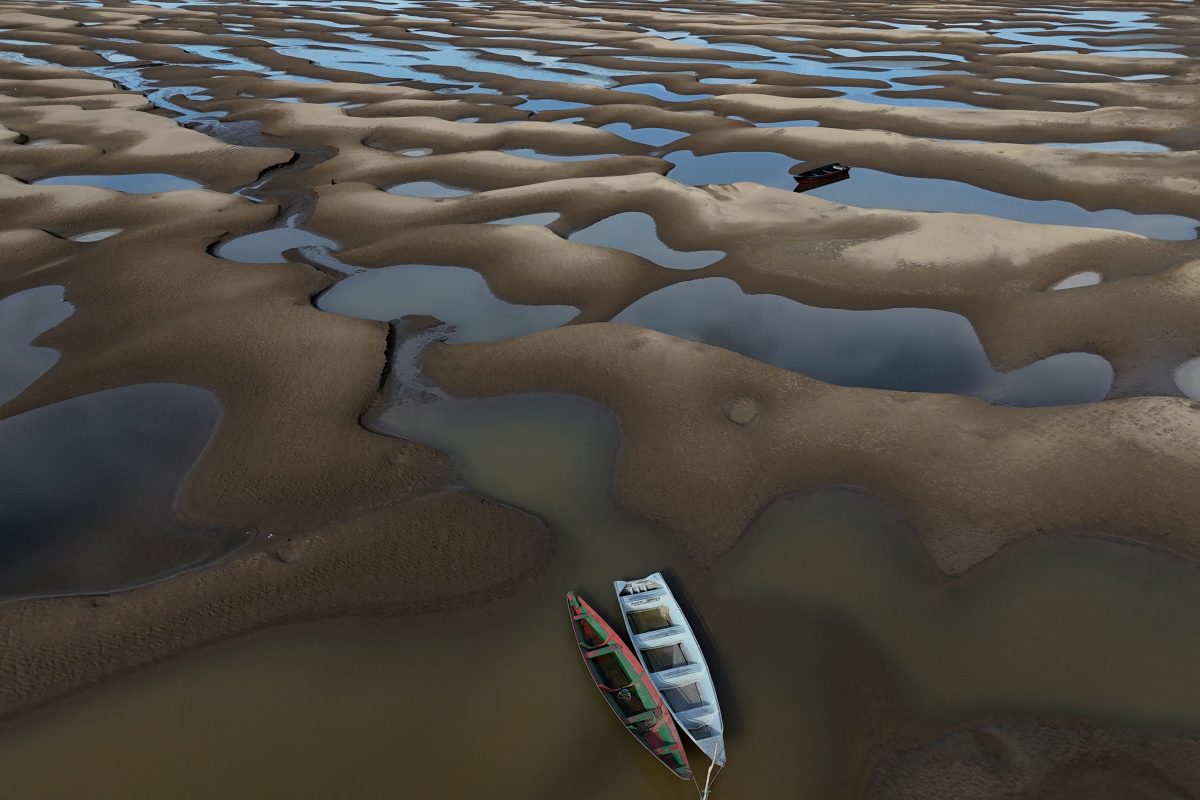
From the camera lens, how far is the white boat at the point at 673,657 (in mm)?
9922

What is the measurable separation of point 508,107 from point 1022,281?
29957 mm

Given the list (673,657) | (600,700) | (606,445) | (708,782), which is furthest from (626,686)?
(606,445)

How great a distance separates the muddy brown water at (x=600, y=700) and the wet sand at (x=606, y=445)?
0.06 metres

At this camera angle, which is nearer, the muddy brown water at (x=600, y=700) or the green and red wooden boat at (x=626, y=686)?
the green and red wooden boat at (x=626, y=686)

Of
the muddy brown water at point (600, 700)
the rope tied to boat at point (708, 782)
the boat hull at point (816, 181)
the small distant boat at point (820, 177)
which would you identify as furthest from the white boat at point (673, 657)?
the small distant boat at point (820, 177)

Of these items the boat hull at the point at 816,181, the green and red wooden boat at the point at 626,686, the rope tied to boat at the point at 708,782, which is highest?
the boat hull at the point at 816,181

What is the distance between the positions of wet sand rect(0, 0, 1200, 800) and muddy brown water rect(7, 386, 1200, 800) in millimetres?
63

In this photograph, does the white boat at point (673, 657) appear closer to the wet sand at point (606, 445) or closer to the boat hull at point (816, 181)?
the wet sand at point (606, 445)

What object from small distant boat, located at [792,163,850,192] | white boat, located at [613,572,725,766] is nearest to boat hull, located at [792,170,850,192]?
small distant boat, located at [792,163,850,192]

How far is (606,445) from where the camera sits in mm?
15500

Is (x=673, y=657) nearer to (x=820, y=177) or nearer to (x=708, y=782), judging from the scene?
(x=708, y=782)

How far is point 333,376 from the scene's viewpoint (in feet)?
57.4

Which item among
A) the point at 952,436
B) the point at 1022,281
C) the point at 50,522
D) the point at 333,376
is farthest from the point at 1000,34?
the point at 50,522

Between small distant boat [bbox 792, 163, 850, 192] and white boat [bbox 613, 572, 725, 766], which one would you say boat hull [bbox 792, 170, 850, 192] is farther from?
white boat [bbox 613, 572, 725, 766]
